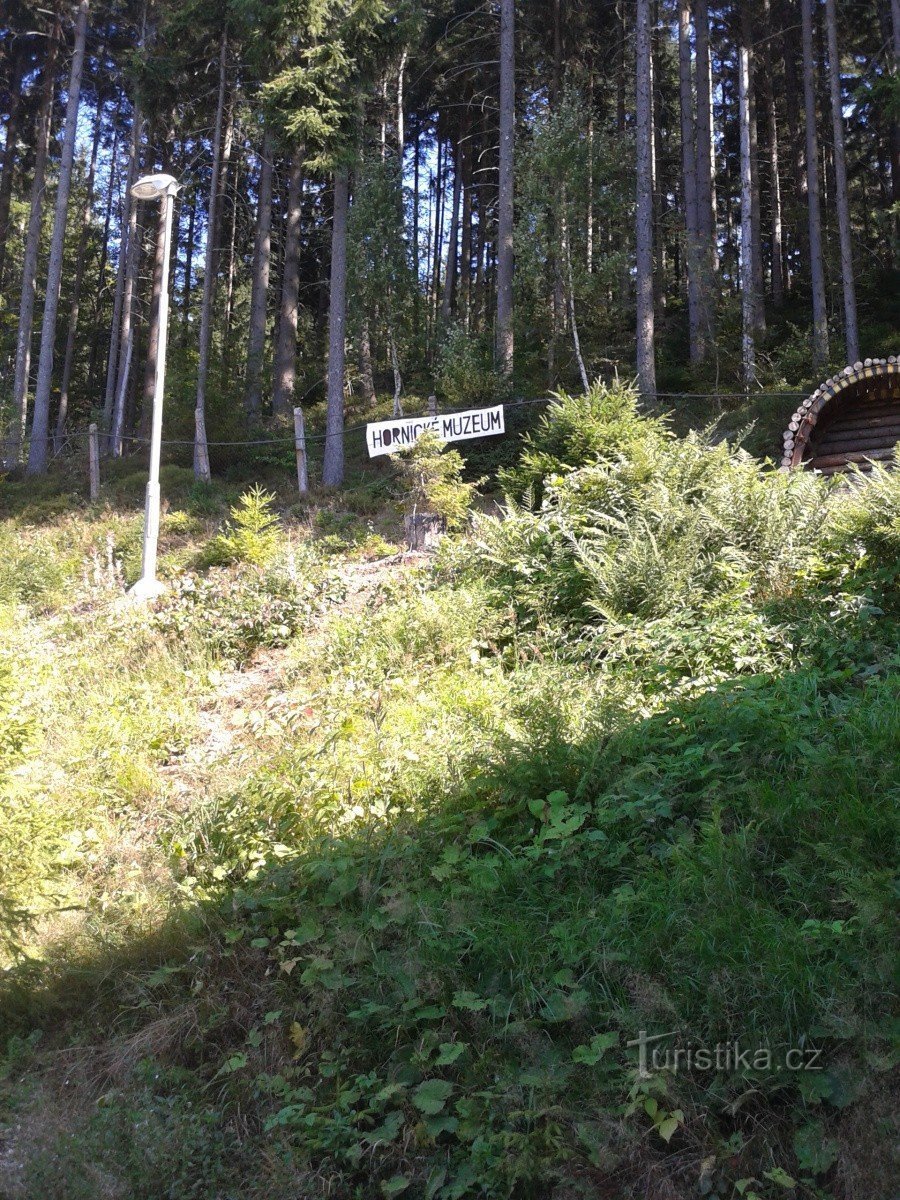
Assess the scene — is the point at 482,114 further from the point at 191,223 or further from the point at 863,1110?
the point at 863,1110

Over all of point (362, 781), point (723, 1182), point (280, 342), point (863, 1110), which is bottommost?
point (723, 1182)

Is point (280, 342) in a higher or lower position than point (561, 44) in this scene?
lower

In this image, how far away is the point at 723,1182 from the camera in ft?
9.98

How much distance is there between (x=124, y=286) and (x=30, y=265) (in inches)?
212

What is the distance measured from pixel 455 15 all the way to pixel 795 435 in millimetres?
23249

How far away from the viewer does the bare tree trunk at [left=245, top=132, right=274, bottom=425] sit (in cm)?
2648

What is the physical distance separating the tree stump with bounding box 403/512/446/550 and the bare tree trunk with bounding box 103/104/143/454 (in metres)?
15.9

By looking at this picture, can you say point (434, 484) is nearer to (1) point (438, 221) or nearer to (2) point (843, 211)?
(2) point (843, 211)

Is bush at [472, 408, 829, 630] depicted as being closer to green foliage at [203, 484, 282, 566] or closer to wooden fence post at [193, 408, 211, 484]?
green foliage at [203, 484, 282, 566]

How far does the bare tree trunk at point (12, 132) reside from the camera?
96.3ft

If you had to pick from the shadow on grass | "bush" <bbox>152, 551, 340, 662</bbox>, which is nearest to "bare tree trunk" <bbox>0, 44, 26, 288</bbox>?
"bush" <bbox>152, 551, 340, 662</bbox>

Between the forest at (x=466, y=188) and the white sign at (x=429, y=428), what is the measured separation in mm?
3744

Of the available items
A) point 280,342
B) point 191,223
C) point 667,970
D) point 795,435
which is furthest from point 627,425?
point 191,223

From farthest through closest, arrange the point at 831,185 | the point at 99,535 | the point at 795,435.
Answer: the point at 831,185, the point at 99,535, the point at 795,435
